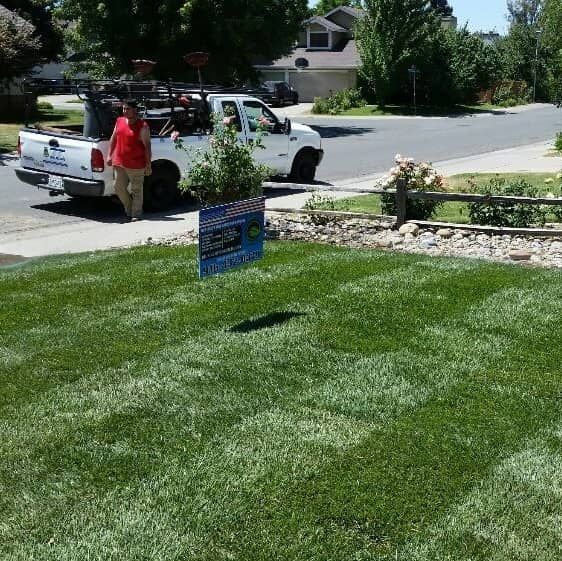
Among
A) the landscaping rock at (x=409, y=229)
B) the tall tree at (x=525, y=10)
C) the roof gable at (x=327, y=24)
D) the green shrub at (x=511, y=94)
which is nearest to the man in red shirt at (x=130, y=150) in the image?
the landscaping rock at (x=409, y=229)

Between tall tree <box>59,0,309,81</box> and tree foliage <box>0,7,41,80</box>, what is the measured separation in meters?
1.71

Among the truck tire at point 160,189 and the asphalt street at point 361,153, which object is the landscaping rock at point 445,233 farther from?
the truck tire at point 160,189

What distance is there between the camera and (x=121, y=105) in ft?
42.6

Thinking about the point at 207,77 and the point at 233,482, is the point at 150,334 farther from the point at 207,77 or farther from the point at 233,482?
the point at 207,77

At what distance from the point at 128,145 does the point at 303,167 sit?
17.0 feet

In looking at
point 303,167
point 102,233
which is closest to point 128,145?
point 102,233

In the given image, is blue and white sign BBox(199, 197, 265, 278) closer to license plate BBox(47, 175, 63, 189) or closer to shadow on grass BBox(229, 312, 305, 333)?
shadow on grass BBox(229, 312, 305, 333)

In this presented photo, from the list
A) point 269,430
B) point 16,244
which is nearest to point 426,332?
point 269,430

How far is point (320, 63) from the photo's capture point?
55.7 m

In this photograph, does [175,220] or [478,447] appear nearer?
[478,447]

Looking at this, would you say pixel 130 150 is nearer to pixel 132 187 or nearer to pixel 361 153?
pixel 132 187

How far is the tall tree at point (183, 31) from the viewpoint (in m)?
28.6

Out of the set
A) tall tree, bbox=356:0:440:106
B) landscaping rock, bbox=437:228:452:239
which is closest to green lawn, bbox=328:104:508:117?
tall tree, bbox=356:0:440:106

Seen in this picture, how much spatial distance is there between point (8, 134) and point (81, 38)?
5032mm
